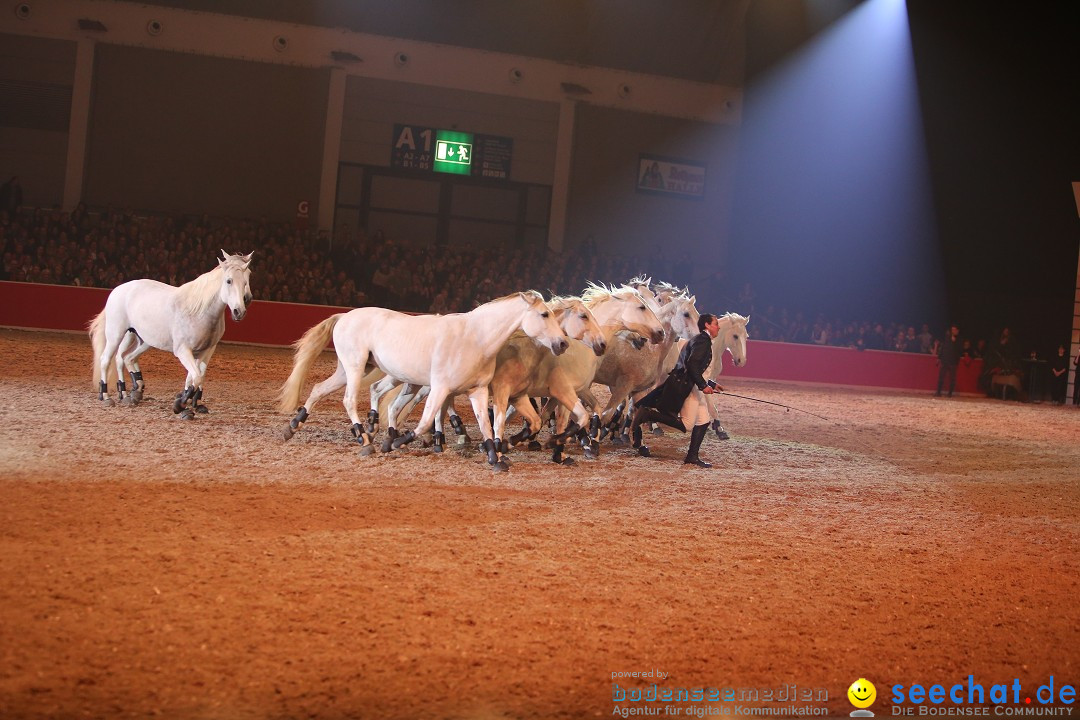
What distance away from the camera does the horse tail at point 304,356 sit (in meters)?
10.1

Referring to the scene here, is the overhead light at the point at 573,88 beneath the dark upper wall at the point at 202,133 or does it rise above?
above

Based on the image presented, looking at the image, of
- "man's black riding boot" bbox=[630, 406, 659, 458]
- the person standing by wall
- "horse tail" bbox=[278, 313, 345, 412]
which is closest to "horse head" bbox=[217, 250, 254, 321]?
"horse tail" bbox=[278, 313, 345, 412]

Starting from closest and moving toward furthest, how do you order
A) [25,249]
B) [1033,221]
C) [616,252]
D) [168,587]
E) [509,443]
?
[168,587] < [509,443] < [25,249] < [1033,221] < [616,252]

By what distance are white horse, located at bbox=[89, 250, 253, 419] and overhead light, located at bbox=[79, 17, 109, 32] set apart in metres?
15.2

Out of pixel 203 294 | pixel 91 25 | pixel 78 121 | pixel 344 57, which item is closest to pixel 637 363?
pixel 203 294

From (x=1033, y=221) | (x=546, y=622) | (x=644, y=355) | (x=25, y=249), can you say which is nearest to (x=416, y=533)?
(x=546, y=622)

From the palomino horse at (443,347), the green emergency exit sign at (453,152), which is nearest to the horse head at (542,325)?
the palomino horse at (443,347)

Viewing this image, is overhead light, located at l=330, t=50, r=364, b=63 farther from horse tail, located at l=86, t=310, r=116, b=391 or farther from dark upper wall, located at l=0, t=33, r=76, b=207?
horse tail, located at l=86, t=310, r=116, b=391

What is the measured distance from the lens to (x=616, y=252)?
26.7m

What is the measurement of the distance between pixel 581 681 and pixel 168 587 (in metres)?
2.16

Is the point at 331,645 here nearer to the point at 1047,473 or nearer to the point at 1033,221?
the point at 1047,473

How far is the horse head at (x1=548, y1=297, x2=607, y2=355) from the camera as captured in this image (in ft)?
30.0

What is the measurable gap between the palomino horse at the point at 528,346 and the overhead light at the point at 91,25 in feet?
59.6

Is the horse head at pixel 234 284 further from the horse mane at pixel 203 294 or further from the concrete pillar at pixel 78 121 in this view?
the concrete pillar at pixel 78 121
